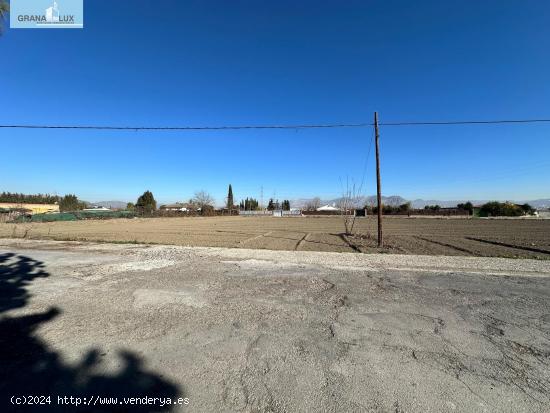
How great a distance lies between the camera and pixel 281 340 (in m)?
3.85

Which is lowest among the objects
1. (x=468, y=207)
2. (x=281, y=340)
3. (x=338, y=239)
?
(x=338, y=239)

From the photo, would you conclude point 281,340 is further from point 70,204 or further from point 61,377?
point 70,204

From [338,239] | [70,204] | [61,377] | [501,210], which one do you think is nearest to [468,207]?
[501,210]

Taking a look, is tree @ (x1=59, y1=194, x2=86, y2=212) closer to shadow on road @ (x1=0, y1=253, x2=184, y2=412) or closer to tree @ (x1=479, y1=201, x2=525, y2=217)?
shadow on road @ (x1=0, y1=253, x2=184, y2=412)

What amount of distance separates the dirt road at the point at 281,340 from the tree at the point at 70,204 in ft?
260

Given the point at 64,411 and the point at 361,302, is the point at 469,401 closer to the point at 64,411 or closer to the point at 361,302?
the point at 361,302

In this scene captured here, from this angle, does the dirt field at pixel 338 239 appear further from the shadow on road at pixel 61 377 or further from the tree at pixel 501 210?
the tree at pixel 501 210

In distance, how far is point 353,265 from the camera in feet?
30.2

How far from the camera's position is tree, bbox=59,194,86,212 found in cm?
7316

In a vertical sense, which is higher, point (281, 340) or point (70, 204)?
point (70, 204)

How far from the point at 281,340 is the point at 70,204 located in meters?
88.3

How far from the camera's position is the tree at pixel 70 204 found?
73156 millimetres

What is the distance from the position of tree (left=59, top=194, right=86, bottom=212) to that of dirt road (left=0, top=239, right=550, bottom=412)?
260ft

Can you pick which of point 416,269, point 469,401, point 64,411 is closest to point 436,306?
point 469,401
